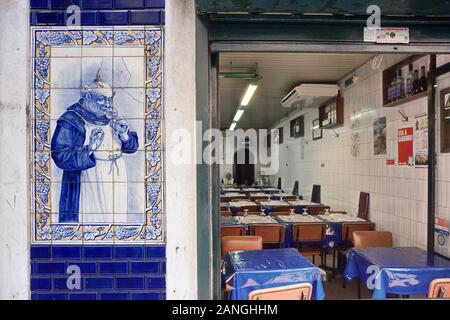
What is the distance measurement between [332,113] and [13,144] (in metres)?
5.93

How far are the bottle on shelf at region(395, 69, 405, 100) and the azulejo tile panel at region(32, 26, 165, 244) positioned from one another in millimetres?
3531

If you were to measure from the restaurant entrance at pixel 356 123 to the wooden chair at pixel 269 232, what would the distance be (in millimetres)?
1514

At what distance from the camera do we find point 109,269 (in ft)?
6.30

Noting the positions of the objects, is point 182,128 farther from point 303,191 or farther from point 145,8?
point 303,191

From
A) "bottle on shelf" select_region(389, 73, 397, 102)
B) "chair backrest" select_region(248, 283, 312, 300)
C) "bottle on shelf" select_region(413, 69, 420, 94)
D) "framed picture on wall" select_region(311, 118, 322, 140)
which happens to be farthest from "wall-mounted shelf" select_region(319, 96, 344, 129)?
"chair backrest" select_region(248, 283, 312, 300)

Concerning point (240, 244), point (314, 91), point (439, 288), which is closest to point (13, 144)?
point (240, 244)

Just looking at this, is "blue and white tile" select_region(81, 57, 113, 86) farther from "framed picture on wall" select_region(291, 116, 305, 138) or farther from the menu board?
"framed picture on wall" select_region(291, 116, 305, 138)

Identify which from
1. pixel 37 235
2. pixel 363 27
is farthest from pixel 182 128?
pixel 363 27

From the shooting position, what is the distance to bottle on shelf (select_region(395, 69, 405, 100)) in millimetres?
4301

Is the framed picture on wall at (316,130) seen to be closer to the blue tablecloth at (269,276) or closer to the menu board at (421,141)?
the menu board at (421,141)

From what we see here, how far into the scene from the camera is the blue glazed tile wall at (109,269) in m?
1.92

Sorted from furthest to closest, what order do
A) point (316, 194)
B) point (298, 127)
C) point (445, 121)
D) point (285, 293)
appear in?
point (298, 127) → point (316, 194) → point (445, 121) → point (285, 293)

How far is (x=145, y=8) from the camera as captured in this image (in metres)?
1.93

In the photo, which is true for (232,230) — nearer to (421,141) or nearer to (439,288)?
(439,288)
